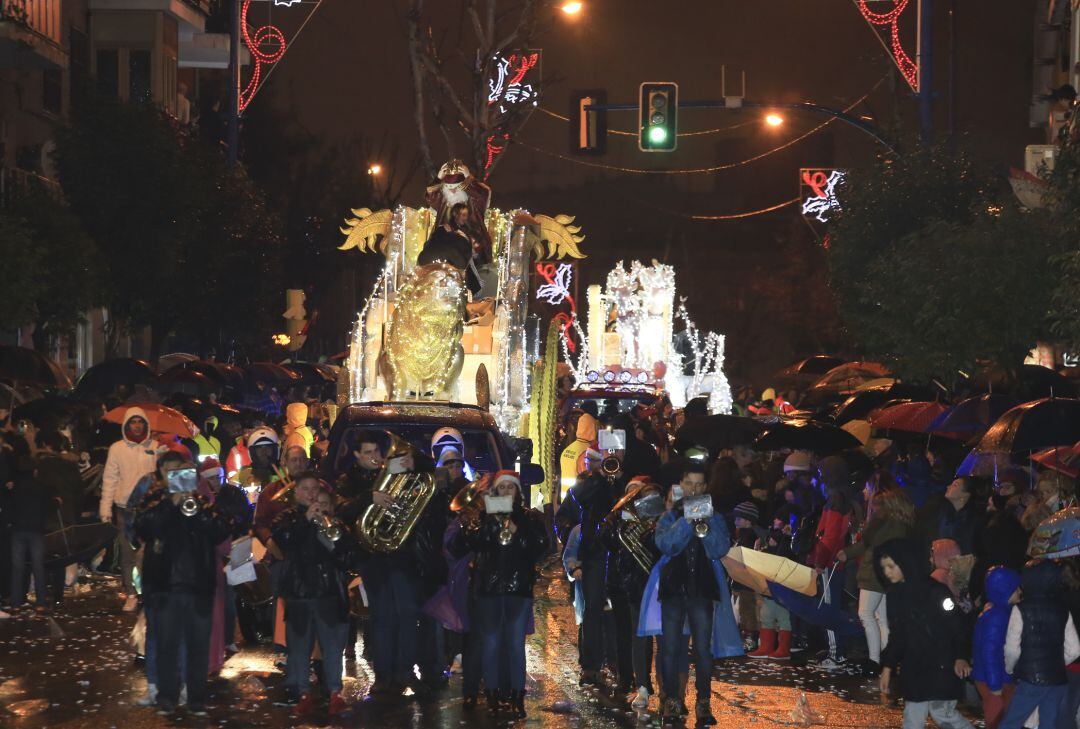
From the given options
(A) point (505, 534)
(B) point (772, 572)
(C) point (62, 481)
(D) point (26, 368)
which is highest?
(D) point (26, 368)

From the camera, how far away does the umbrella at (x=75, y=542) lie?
53.8 feet

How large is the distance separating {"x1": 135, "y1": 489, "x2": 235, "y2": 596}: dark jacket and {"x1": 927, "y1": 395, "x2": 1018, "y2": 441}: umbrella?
28.3 ft

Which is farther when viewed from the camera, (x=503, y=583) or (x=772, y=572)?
(x=772, y=572)

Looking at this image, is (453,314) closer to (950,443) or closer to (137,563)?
(950,443)

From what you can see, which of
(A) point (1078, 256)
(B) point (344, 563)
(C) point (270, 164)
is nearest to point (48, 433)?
(B) point (344, 563)

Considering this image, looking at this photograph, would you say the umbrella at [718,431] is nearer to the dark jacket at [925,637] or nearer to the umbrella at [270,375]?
the dark jacket at [925,637]

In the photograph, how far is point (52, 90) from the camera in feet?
117

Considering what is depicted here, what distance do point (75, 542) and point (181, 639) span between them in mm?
5805

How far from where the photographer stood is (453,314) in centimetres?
2092

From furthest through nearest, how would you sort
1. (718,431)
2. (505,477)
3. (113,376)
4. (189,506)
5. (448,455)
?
1. (113,376)
2. (718,431)
3. (448,455)
4. (505,477)
5. (189,506)

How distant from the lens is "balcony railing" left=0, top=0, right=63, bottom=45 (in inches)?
1125

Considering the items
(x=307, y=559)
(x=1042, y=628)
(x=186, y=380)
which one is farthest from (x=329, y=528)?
(x=186, y=380)

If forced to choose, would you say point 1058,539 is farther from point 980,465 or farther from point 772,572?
point 980,465

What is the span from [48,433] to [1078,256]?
31.0ft
